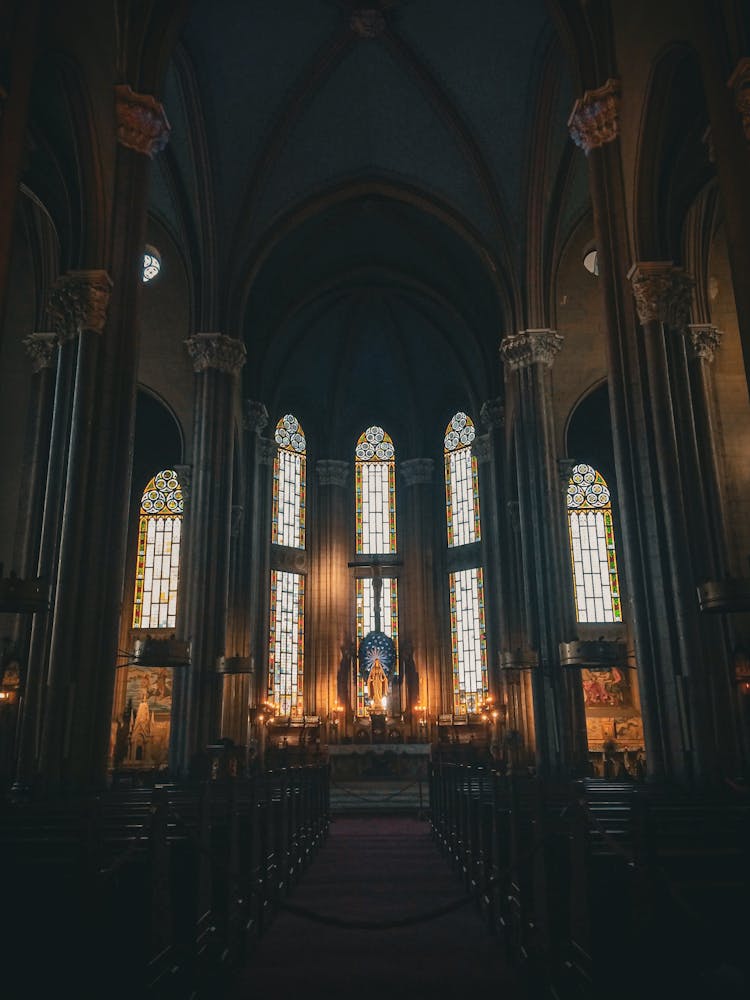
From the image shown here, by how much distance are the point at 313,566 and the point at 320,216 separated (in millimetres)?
14448

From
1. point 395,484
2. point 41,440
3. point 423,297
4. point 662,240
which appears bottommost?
point 41,440

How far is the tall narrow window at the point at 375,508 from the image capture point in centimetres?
3531

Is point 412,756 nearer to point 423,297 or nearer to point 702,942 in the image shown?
point 423,297

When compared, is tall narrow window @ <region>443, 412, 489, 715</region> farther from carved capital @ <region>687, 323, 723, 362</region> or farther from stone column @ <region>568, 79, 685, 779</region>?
stone column @ <region>568, 79, 685, 779</region>

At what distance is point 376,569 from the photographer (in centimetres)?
3484

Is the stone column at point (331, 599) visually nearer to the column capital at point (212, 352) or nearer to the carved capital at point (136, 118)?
the column capital at point (212, 352)

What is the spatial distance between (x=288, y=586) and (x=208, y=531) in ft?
43.3

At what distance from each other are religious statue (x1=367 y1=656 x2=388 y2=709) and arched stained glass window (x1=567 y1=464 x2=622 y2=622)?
8343mm

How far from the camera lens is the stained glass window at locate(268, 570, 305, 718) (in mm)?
32594

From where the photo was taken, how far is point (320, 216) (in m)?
27.7

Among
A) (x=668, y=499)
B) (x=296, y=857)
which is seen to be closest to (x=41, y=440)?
(x=296, y=857)

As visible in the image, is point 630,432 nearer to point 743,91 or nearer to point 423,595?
point 743,91

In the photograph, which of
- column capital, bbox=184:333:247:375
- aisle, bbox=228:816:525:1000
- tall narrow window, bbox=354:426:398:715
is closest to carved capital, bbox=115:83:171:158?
column capital, bbox=184:333:247:375

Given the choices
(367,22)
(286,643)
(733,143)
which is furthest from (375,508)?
(733,143)
